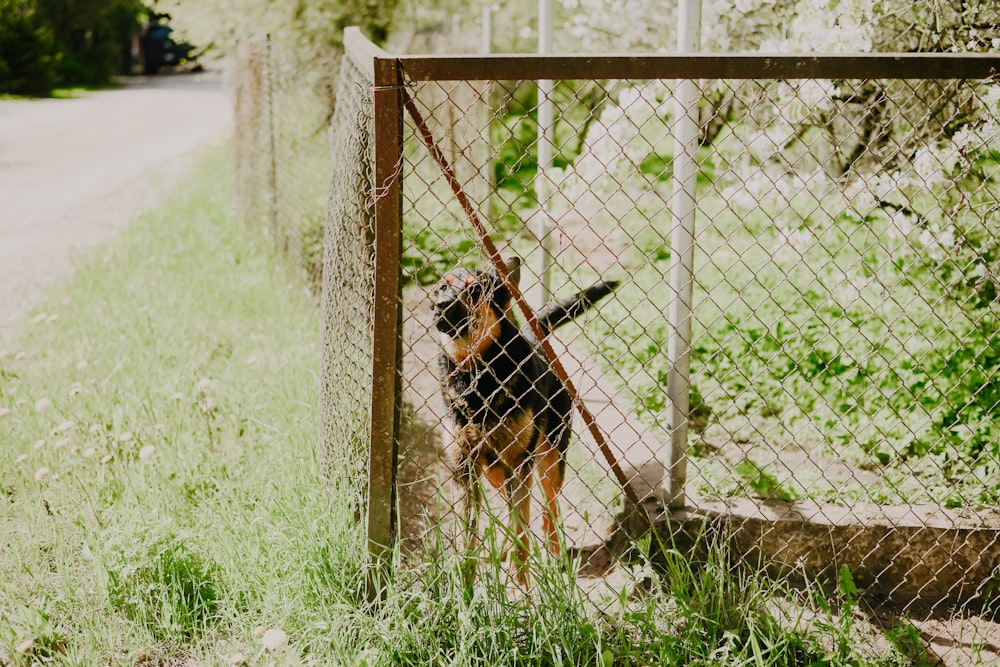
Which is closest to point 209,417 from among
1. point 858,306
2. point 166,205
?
point 858,306

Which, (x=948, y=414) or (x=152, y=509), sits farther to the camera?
(x=948, y=414)

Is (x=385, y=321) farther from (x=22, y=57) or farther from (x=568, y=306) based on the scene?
(x=22, y=57)

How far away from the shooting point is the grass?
7.89 ft

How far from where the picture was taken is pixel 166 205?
823cm

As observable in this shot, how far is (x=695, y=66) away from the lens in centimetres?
231

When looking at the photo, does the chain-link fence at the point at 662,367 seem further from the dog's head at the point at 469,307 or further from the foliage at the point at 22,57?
the foliage at the point at 22,57

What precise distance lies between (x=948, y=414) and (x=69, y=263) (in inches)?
251

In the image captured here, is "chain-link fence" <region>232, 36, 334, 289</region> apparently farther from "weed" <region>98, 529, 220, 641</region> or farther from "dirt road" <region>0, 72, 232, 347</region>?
"weed" <region>98, 529, 220, 641</region>

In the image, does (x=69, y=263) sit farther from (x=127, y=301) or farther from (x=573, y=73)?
(x=573, y=73)

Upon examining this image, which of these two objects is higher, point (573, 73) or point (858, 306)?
point (573, 73)

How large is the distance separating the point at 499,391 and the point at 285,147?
14.1 feet

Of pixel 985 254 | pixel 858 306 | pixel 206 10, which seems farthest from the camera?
pixel 206 10

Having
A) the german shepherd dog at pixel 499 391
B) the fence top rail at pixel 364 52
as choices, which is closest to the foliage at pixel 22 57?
the fence top rail at pixel 364 52

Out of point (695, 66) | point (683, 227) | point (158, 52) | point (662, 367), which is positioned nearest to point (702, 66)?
point (695, 66)
